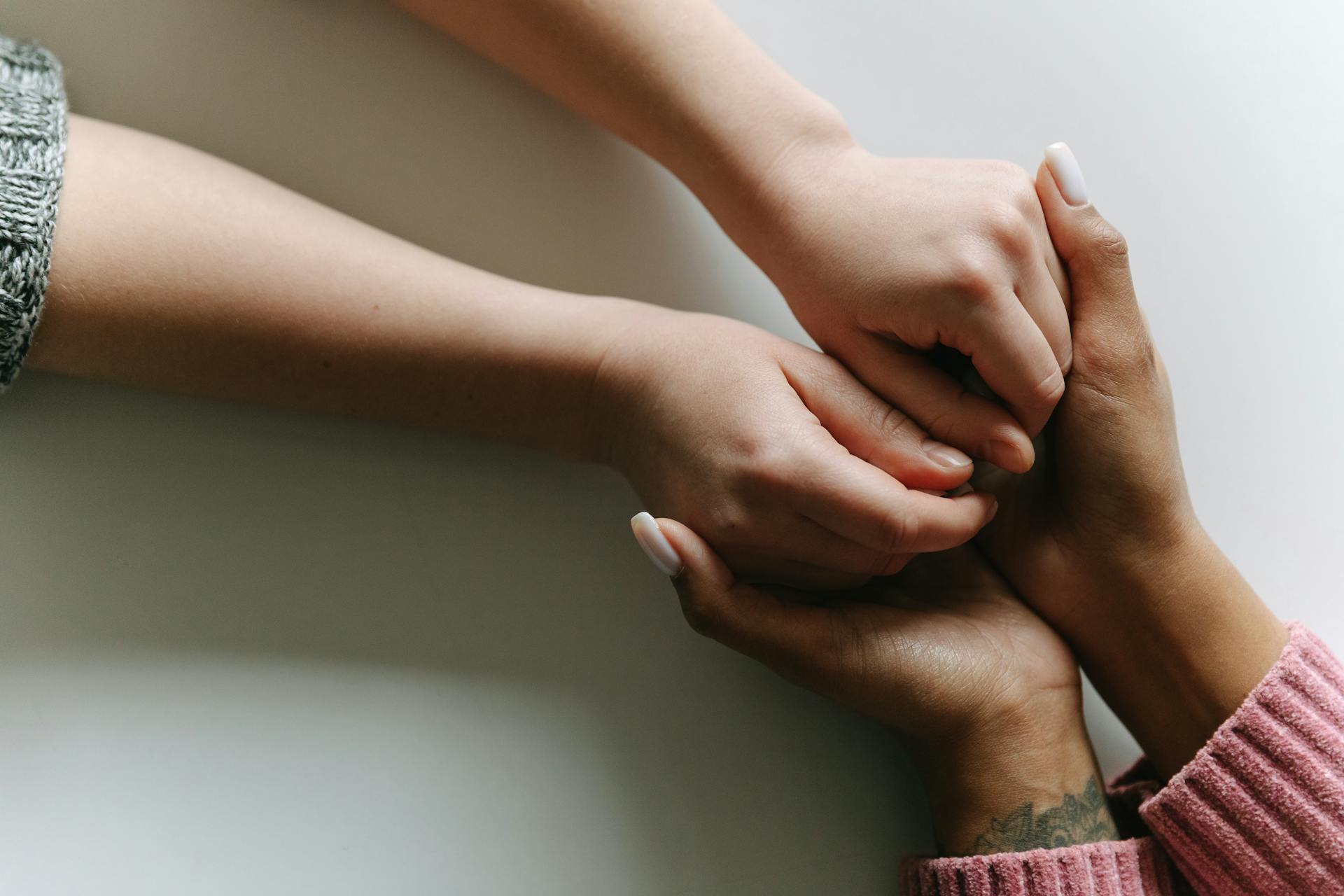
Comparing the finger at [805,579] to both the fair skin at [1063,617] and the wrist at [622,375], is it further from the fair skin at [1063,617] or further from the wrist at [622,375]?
the wrist at [622,375]

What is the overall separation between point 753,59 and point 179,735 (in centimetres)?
73

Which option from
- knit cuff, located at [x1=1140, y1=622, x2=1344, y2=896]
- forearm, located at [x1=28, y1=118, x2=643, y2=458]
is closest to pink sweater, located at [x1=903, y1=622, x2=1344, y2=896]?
knit cuff, located at [x1=1140, y1=622, x2=1344, y2=896]

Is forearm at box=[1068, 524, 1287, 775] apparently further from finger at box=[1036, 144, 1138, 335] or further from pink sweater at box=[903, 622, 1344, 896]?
finger at box=[1036, 144, 1138, 335]

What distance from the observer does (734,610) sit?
2.14ft

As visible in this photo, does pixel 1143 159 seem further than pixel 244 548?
Yes

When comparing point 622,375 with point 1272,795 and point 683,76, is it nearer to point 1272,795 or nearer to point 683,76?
point 683,76

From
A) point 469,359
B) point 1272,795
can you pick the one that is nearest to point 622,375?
point 469,359

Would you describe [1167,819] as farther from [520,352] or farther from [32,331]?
[32,331]

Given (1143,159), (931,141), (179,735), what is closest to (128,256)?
(179,735)

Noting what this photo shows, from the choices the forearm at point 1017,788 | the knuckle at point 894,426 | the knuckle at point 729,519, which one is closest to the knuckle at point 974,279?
the knuckle at point 894,426

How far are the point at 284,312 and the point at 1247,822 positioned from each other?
0.82 m

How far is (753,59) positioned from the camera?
71 centimetres

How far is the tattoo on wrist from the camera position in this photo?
0.68 m

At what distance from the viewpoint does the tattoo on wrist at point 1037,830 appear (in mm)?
680
